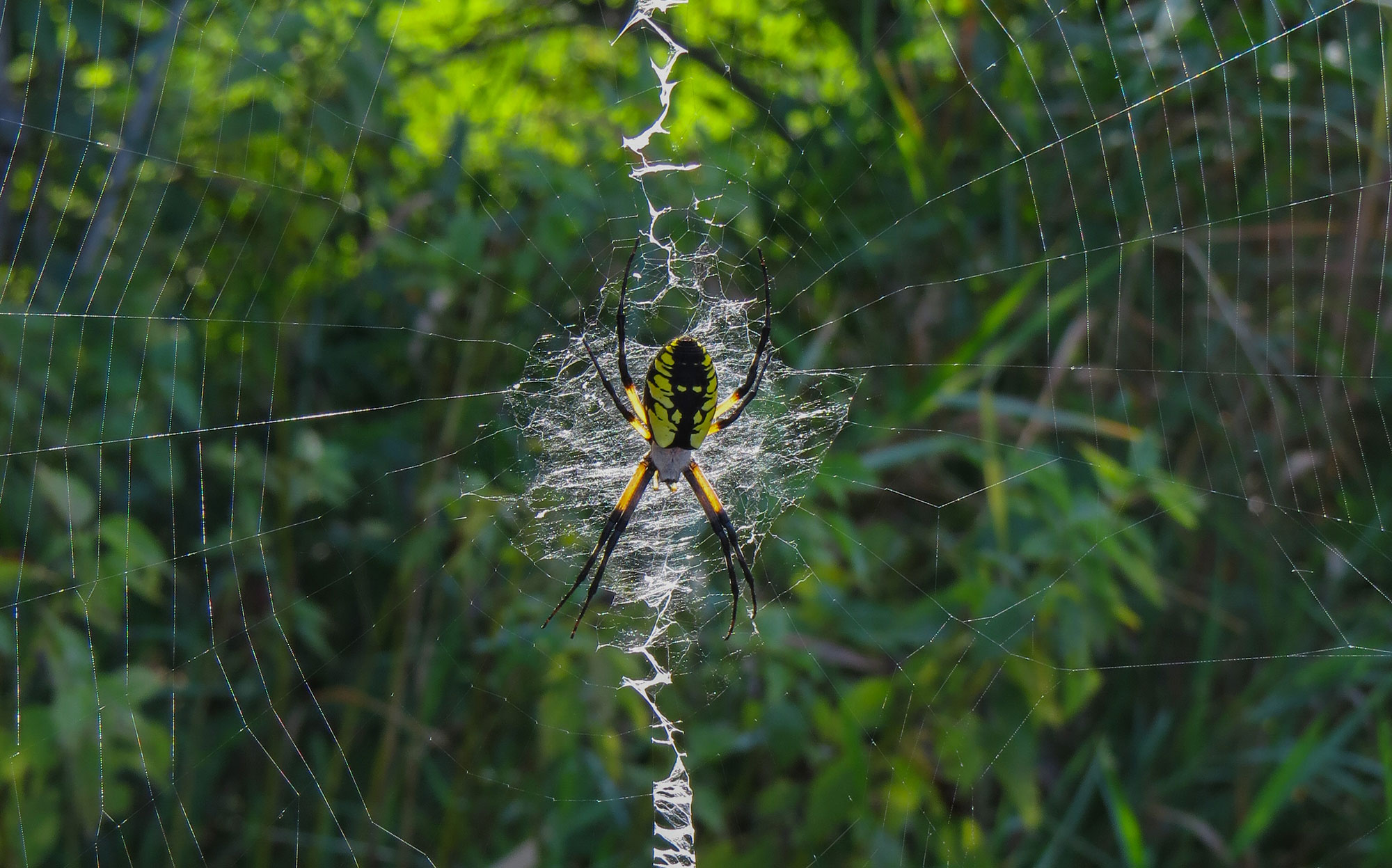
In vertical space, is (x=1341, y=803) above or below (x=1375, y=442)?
below

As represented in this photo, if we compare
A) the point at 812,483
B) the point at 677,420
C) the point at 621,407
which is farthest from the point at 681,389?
the point at 812,483

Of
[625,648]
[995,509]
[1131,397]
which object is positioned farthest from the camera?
[1131,397]

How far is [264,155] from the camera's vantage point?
10.8 feet

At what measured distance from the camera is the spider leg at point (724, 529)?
2764mm

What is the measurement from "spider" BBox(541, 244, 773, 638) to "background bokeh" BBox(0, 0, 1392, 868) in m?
0.12

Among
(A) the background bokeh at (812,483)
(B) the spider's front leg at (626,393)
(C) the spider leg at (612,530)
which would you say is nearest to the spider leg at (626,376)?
(B) the spider's front leg at (626,393)

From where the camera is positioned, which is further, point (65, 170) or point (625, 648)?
point (65, 170)

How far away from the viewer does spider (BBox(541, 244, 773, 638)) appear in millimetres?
2420

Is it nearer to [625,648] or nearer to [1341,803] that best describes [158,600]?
[625,648]

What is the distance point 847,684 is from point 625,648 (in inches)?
29.1

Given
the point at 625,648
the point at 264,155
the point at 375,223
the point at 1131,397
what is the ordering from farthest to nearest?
1. the point at 1131,397
2. the point at 264,155
3. the point at 375,223
4. the point at 625,648

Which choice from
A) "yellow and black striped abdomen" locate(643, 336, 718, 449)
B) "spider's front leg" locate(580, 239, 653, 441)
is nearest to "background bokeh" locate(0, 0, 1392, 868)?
"spider's front leg" locate(580, 239, 653, 441)

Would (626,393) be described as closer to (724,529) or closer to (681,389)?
(681,389)

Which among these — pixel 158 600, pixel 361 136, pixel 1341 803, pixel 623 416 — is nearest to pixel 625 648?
pixel 623 416
